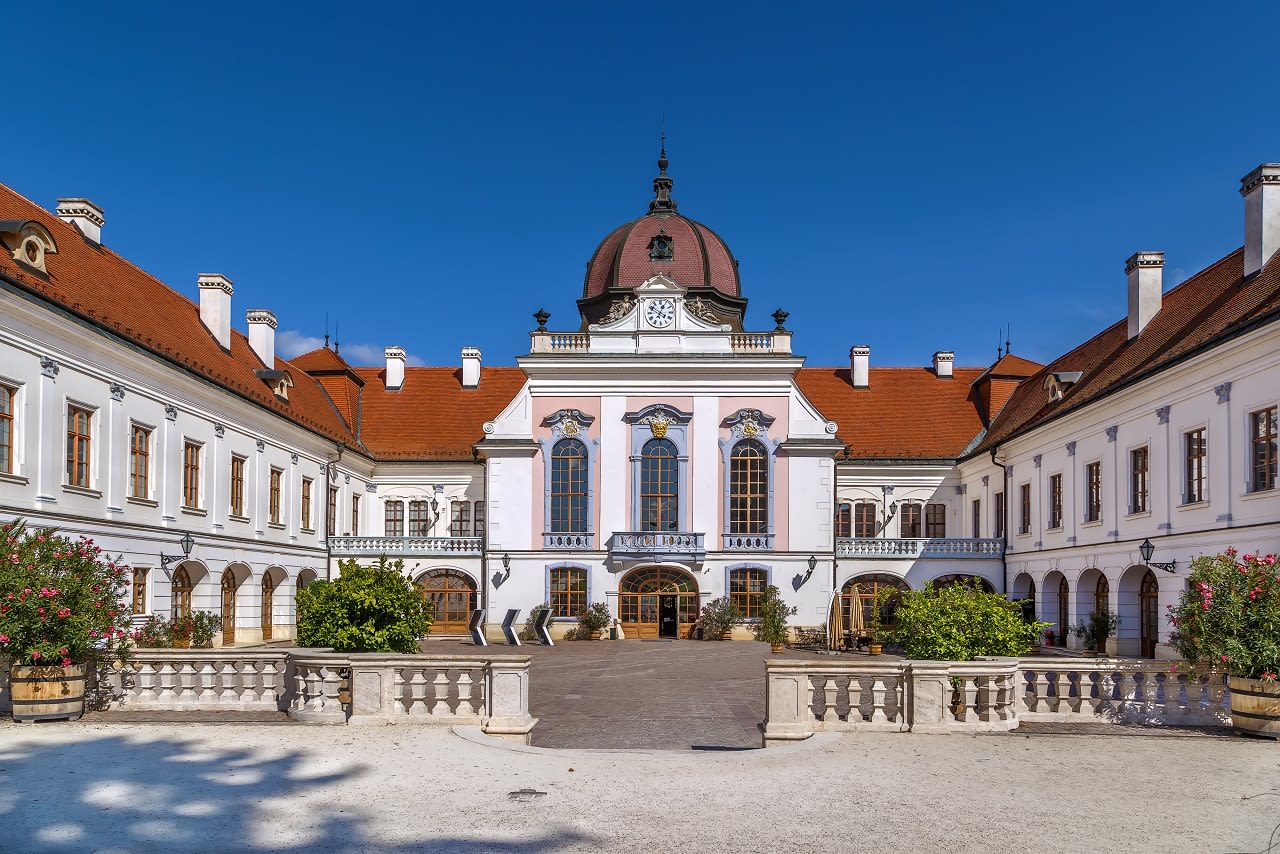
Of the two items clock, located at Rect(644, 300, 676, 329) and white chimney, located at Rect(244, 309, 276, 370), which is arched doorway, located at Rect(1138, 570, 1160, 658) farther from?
white chimney, located at Rect(244, 309, 276, 370)

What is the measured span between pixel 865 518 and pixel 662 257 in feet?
38.7

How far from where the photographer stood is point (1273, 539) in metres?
19.6

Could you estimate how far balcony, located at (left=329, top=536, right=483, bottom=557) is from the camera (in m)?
35.6

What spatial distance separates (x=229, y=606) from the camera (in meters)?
29.0

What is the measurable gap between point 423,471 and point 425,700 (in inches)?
1113

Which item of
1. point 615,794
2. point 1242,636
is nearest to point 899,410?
point 1242,636

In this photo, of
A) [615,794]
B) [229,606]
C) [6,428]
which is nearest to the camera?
[615,794]

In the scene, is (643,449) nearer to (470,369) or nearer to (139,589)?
(470,369)

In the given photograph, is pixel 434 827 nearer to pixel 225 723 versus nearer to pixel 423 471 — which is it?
pixel 225 723

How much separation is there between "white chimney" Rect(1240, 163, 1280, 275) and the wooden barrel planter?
2322 cm

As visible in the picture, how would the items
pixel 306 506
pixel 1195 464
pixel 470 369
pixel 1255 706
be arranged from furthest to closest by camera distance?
1. pixel 470 369
2. pixel 306 506
3. pixel 1195 464
4. pixel 1255 706

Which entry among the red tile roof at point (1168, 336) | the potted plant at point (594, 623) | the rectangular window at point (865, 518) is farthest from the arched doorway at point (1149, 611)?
the potted plant at point (594, 623)

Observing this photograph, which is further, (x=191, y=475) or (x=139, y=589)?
(x=191, y=475)

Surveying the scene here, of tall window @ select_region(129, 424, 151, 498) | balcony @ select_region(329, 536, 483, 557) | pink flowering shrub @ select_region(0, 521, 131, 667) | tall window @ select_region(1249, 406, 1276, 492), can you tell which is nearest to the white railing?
balcony @ select_region(329, 536, 483, 557)
